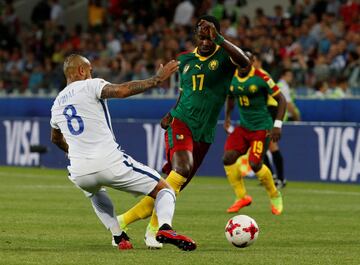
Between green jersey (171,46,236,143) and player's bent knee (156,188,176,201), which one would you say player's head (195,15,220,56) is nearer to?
green jersey (171,46,236,143)

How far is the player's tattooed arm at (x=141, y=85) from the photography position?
977cm

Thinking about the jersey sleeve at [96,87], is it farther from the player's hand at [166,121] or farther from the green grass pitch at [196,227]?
the player's hand at [166,121]

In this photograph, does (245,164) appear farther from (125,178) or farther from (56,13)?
(56,13)

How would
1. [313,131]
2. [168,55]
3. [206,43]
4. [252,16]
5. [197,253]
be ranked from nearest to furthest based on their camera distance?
[197,253]
[206,43]
[313,131]
[168,55]
[252,16]

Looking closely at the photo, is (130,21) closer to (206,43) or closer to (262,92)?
(262,92)

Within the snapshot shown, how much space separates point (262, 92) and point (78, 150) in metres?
6.95

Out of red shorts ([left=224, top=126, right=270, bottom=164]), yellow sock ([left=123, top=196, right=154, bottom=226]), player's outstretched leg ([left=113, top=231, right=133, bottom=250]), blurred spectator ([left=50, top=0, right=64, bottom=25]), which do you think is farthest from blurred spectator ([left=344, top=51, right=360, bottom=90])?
blurred spectator ([left=50, top=0, right=64, bottom=25])

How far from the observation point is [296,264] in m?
9.52

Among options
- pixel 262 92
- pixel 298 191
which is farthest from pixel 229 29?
pixel 262 92

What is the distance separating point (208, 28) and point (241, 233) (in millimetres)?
2025

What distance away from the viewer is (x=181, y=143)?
12.1 metres

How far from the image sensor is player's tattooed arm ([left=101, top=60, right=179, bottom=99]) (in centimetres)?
977

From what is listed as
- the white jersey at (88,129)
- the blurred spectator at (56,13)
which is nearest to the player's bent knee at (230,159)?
the white jersey at (88,129)

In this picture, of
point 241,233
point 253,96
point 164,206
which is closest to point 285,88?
point 253,96
